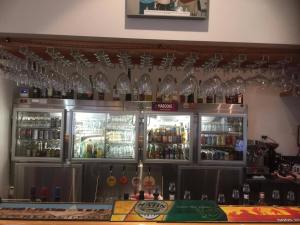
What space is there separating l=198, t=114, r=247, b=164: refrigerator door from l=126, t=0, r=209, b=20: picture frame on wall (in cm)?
280

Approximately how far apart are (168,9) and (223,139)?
129 inches

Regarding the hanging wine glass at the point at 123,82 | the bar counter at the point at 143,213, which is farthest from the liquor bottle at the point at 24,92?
the bar counter at the point at 143,213

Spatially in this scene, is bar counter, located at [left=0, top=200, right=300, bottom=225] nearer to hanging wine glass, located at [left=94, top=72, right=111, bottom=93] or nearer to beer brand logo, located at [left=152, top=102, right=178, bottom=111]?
hanging wine glass, located at [left=94, top=72, right=111, bottom=93]

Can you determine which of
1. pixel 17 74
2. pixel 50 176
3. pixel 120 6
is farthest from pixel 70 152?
pixel 120 6

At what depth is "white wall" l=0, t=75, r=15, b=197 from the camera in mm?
4367

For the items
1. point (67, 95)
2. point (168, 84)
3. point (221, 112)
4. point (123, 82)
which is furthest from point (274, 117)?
point (123, 82)

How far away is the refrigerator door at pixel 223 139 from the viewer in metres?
4.77

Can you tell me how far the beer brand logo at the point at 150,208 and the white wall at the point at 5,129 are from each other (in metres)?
3.13

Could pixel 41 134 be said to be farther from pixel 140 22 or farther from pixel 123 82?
pixel 140 22

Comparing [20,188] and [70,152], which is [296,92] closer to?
[70,152]

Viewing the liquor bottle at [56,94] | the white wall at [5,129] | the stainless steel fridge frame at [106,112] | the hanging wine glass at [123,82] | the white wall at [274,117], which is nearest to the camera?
the hanging wine glass at [123,82]

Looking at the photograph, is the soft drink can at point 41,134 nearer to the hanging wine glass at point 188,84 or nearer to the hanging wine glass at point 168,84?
the hanging wine glass at point 168,84

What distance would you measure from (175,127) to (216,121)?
0.68 meters

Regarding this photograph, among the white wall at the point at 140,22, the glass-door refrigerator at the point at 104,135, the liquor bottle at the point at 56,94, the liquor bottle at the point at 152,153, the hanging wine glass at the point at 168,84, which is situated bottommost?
the liquor bottle at the point at 152,153
